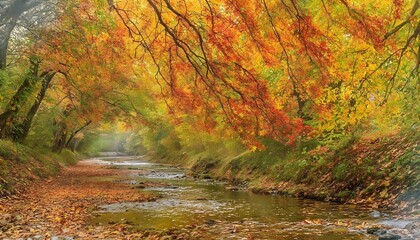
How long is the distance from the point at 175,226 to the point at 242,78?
3.87 metres

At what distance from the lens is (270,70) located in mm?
14766

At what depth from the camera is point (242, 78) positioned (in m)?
8.10

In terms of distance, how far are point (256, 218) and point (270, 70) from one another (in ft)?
21.4

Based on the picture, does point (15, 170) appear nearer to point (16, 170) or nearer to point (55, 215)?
point (16, 170)

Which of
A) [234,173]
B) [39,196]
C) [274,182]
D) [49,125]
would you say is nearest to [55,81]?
[49,125]

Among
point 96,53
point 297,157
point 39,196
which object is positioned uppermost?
point 96,53

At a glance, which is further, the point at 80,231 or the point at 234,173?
the point at 234,173

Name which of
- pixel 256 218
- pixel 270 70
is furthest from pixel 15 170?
pixel 270 70

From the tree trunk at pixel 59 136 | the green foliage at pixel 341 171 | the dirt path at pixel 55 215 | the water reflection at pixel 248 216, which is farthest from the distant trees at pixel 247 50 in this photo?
the tree trunk at pixel 59 136

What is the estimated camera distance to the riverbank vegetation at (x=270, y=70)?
25.2ft

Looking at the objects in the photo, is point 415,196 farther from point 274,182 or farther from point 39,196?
point 39,196

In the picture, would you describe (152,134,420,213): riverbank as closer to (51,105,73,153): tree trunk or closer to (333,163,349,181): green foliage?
(333,163,349,181): green foliage

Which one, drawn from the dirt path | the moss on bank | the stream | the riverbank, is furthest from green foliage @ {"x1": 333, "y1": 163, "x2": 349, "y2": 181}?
the moss on bank

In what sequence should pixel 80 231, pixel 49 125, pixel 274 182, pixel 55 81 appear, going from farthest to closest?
pixel 49 125 → pixel 55 81 → pixel 274 182 → pixel 80 231
